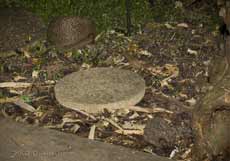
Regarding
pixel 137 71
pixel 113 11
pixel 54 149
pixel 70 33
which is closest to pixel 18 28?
pixel 70 33

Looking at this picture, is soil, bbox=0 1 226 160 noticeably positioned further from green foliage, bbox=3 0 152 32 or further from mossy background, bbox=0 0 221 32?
green foliage, bbox=3 0 152 32

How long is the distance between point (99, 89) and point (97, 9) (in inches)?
123

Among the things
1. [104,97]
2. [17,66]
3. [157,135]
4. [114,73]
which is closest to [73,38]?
[17,66]

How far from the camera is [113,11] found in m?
7.56

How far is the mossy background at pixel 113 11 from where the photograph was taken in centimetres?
709

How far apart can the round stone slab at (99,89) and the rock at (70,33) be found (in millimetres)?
1195

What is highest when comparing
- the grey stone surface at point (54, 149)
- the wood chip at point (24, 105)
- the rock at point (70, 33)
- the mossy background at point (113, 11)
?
the mossy background at point (113, 11)

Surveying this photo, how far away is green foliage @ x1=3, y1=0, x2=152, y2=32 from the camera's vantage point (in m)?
7.14

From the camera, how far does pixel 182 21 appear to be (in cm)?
706

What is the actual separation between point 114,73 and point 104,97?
54 centimetres

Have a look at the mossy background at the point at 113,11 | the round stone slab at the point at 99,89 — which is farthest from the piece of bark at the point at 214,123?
the mossy background at the point at 113,11

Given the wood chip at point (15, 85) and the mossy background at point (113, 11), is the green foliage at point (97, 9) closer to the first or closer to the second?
the mossy background at point (113, 11)

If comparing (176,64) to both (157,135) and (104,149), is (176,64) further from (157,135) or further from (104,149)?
(104,149)

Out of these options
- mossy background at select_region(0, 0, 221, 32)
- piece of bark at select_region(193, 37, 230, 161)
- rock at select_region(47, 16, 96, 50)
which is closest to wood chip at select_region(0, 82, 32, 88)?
rock at select_region(47, 16, 96, 50)
